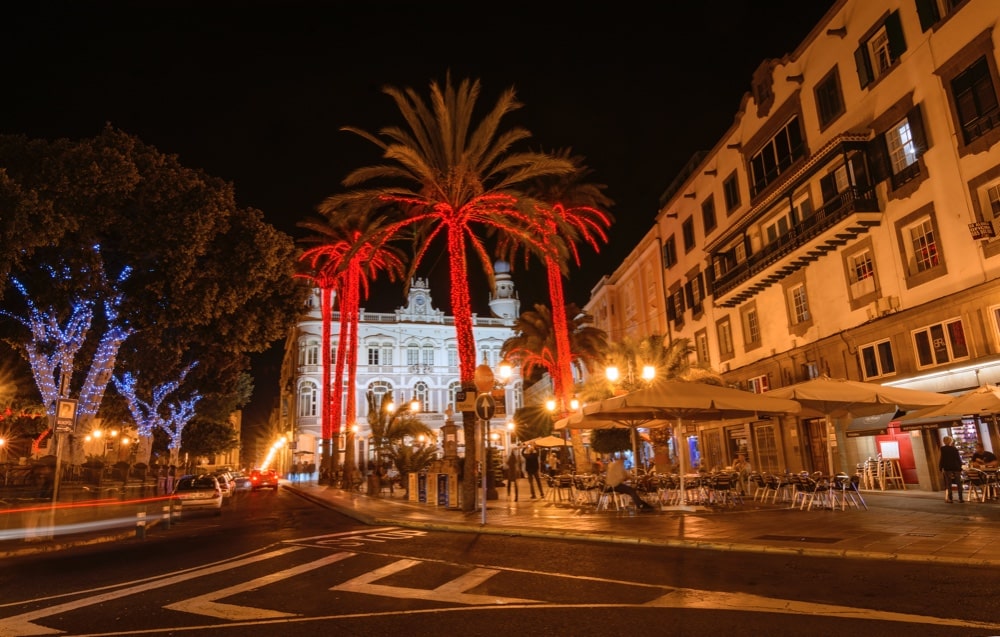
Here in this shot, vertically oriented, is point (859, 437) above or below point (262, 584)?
above

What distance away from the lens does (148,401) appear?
36.4 m

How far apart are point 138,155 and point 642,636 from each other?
81.5ft

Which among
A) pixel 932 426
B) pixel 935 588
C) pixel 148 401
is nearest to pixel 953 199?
pixel 932 426

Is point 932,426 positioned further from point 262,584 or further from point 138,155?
point 138,155

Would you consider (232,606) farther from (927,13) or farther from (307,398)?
(307,398)

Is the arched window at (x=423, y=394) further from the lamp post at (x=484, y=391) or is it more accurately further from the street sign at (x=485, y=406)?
the street sign at (x=485, y=406)

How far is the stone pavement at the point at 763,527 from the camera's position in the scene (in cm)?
920

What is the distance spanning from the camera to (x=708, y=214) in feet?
106

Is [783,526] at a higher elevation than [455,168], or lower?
lower

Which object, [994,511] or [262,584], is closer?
[262,584]

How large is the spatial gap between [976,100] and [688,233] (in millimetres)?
18200

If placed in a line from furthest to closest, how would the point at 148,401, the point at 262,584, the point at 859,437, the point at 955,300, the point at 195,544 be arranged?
the point at 148,401
the point at 859,437
the point at 955,300
the point at 195,544
the point at 262,584

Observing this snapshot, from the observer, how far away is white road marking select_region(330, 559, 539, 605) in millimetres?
6809

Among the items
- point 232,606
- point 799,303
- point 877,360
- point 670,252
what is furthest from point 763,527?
point 670,252
